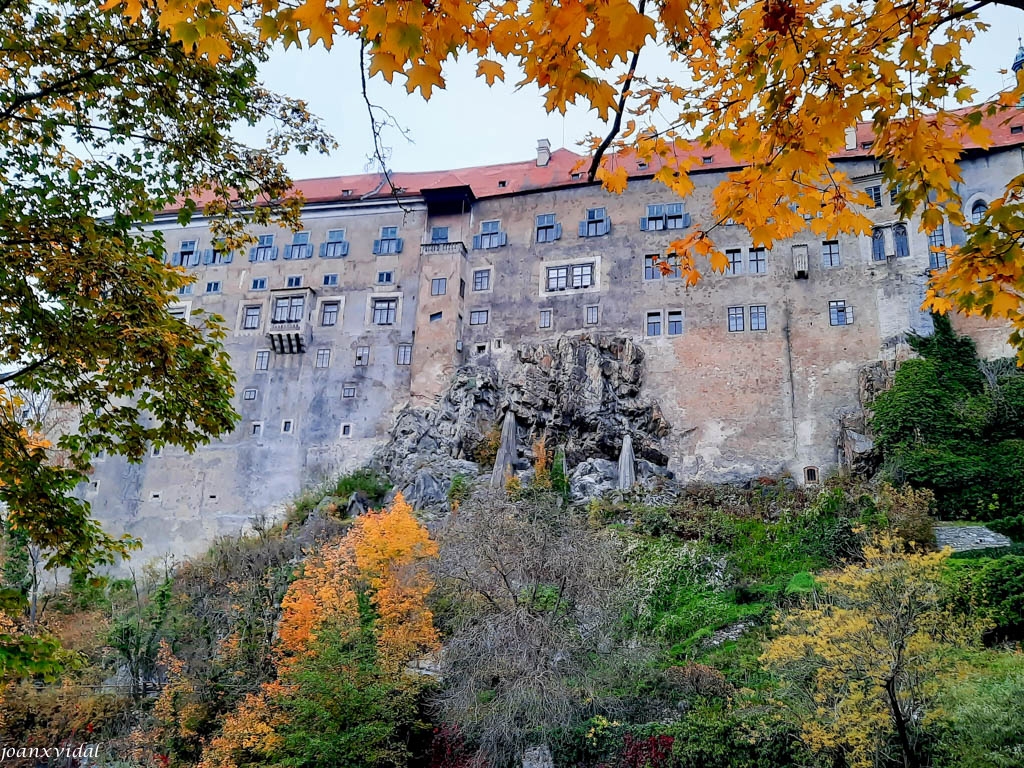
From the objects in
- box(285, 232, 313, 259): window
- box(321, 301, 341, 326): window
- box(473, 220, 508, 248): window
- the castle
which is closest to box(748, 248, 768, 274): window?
the castle

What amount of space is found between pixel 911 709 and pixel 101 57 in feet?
46.6

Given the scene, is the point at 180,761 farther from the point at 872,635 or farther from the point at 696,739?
the point at 872,635

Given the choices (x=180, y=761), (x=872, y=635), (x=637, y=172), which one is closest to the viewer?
(x=872, y=635)

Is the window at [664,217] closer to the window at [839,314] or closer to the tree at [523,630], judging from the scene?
the window at [839,314]

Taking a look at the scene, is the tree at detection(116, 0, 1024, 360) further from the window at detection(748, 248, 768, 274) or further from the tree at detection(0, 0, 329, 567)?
the window at detection(748, 248, 768, 274)

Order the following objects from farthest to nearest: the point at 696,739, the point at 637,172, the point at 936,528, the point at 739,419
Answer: the point at 637,172 → the point at 739,419 → the point at 936,528 → the point at 696,739

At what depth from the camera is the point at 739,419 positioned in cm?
3419

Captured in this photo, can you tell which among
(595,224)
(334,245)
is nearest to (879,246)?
(595,224)

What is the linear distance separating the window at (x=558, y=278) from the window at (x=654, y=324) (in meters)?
4.13

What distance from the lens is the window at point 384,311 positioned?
40.1 m

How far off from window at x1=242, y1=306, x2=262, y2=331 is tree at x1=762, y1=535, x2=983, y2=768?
31.7 meters

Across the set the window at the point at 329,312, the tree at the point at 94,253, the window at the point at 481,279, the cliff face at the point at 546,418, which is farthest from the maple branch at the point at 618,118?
the window at the point at 329,312

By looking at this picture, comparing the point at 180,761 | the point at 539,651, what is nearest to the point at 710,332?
the point at 539,651

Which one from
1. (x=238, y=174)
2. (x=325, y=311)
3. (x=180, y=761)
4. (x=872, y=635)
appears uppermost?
(x=325, y=311)
